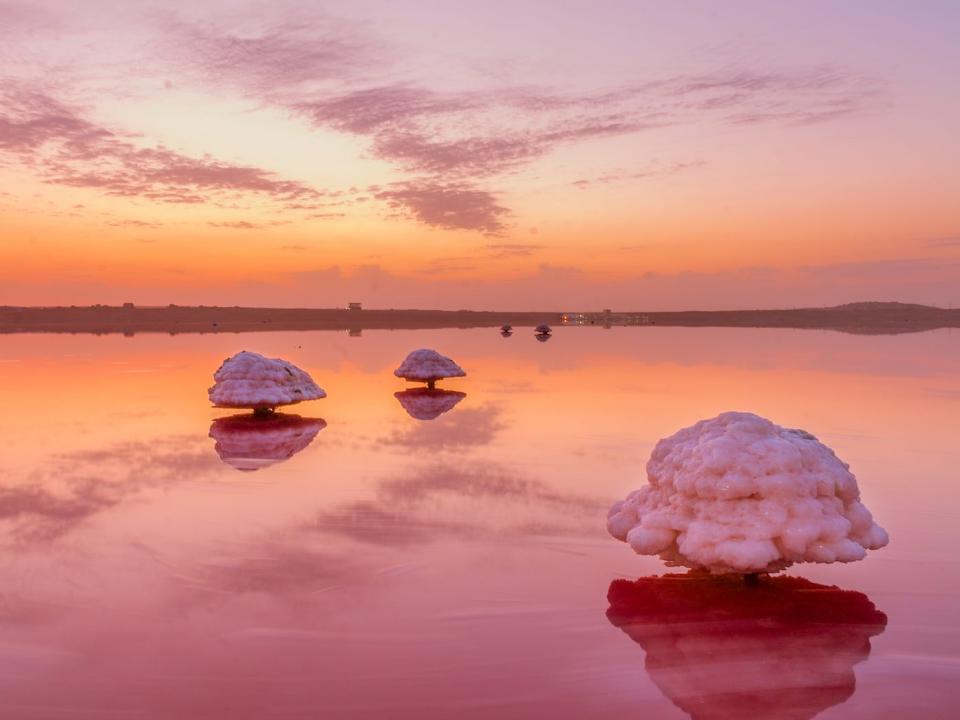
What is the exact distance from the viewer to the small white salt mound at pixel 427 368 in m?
25.6

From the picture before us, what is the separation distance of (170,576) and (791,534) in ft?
19.9

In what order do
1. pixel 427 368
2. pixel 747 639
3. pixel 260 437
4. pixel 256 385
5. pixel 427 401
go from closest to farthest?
pixel 747 639 → pixel 260 437 → pixel 256 385 → pixel 427 401 → pixel 427 368

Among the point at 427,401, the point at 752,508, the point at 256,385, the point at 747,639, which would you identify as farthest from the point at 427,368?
the point at 747,639

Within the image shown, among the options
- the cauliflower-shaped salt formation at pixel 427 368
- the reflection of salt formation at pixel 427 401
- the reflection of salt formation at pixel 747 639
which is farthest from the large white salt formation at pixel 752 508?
the cauliflower-shaped salt formation at pixel 427 368

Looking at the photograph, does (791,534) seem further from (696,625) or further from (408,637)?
(408,637)

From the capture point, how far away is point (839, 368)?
34.9 metres

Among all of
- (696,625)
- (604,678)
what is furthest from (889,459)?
(604,678)

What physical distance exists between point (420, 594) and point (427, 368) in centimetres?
1886

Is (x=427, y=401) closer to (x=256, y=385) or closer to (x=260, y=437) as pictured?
(x=256, y=385)

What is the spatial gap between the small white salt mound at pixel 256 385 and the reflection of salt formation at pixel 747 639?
1270cm

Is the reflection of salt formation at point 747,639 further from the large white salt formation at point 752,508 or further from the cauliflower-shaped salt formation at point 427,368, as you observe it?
the cauliflower-shaped salt formation at point 427,368

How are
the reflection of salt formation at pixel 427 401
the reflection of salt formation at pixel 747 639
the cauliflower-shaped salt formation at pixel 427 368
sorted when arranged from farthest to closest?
the cauliflower-shaped salt formation at pixel 427 368, the reflection of salt formation at pixel 427 401, the reflection of salt formation at pixel 747 639

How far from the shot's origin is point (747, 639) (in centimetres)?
601

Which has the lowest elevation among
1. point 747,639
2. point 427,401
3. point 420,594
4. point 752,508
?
point 420,594
